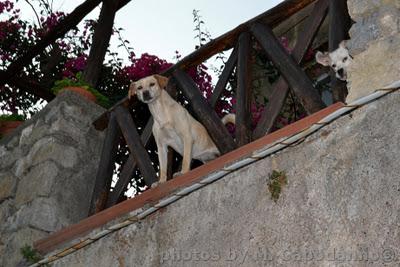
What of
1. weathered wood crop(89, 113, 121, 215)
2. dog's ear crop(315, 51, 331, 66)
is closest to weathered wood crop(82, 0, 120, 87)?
weathered wood crop(89, 113, 121, 215)

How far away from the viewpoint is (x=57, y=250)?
4.30m

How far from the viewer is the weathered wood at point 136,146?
423 cm

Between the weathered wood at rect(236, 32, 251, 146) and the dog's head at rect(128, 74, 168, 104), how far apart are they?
541 millimetres

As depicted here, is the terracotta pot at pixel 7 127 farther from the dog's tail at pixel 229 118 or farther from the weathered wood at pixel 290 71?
the weathered wood at pixel 290 71

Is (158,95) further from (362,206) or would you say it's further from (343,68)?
(362,206)

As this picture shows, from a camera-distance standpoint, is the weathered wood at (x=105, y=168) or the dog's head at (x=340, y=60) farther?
A: the weathered wood at (x=105, y=168)

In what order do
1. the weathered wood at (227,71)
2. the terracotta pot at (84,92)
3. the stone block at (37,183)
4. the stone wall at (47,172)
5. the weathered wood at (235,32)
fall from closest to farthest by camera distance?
the weathered wood at (235,32)
the weathered wood at (227,71)
the stone wall at (47,172)
the stone block at (37,183)
the terracotta pot at (84,92)

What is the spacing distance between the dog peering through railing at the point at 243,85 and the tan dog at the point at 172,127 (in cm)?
10

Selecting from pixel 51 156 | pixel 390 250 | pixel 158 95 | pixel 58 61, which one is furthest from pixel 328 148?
pixel 58 61

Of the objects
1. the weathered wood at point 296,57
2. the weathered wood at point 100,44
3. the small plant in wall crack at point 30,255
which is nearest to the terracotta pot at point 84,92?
the weathered wood at point 100,44

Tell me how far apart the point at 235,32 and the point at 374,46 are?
1143mm

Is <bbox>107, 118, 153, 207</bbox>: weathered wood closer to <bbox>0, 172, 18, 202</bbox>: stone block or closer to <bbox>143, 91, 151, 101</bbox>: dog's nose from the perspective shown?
<bbox>143, 91, 151, 101</bbox>: dog's nose

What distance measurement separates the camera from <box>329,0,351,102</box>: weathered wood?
3.41m

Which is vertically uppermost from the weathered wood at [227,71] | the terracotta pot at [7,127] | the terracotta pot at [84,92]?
the terracotta pot at [7,127]
